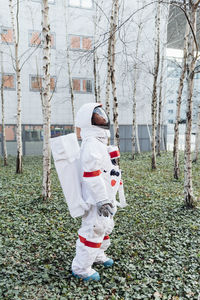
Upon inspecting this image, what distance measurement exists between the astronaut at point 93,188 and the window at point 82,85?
16.2 meters

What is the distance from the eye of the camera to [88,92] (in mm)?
19250

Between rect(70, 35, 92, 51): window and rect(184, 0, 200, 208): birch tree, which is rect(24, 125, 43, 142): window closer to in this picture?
rect(70, 35, 92, 51): window

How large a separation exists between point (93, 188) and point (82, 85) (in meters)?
17.1

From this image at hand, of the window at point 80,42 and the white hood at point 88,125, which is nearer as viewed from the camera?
the white hood at point 88,125

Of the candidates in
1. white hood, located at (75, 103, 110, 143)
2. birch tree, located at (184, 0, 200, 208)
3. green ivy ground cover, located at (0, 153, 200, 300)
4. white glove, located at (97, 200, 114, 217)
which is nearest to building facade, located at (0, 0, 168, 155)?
birch tree, located at (184, 0, 200, 208)

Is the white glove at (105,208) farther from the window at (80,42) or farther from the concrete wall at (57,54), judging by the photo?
the window at (80,42)

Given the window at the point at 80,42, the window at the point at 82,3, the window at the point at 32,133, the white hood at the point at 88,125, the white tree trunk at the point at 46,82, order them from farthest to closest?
the window at the point at 80,42 → the window at the point at 32,133 → the window at the point at 82,3 → the white tree trunk at the point at 46,82 → the white hood at the point at 88,125

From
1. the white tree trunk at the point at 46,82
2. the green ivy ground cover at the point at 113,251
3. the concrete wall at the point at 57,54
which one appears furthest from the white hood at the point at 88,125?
→ the concrete wall at the point at 57,54

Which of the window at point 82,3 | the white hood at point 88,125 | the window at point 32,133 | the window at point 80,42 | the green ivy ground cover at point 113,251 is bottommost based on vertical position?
the green ivy ground cover at point 113,251

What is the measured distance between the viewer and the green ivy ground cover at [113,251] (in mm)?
3057

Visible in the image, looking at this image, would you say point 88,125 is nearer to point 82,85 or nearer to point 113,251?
point 113,251

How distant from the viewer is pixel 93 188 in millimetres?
2963

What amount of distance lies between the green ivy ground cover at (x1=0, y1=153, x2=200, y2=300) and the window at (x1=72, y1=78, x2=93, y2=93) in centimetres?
1338

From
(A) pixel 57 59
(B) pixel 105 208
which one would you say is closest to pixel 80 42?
(A) pixel 57 59
